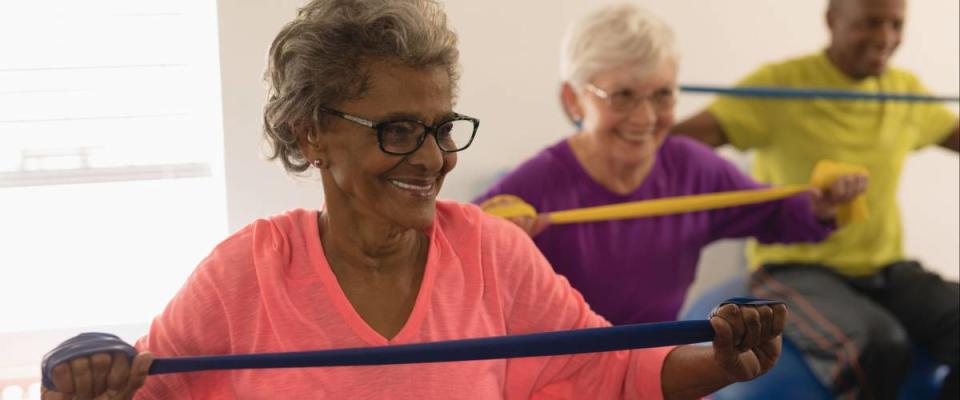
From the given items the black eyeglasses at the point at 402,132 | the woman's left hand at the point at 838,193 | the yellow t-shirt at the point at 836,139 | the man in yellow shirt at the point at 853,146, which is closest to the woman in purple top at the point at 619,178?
the woman's left hand at the point at 838,193

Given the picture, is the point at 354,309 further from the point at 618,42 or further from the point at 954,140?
the point at 954,140

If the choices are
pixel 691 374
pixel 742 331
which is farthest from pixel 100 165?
pixel 742 331

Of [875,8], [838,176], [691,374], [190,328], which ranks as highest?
[875,8]

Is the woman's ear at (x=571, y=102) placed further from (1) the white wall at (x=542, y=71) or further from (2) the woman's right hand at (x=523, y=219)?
(1) the white wall at (x=542, y=71)

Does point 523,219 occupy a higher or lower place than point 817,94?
lower

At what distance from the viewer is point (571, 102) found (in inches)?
108

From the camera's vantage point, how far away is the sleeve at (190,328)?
62.9 inches

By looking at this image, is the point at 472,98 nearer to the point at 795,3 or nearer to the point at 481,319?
the point at 795,3

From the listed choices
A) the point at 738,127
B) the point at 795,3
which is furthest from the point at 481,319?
the point at 795,3

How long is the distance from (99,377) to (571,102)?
1.56 meters

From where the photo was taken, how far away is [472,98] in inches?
138

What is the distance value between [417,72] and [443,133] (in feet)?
0.31

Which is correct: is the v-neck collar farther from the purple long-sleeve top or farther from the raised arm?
the raised arm

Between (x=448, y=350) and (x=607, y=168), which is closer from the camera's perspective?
(x=448, y=350)
